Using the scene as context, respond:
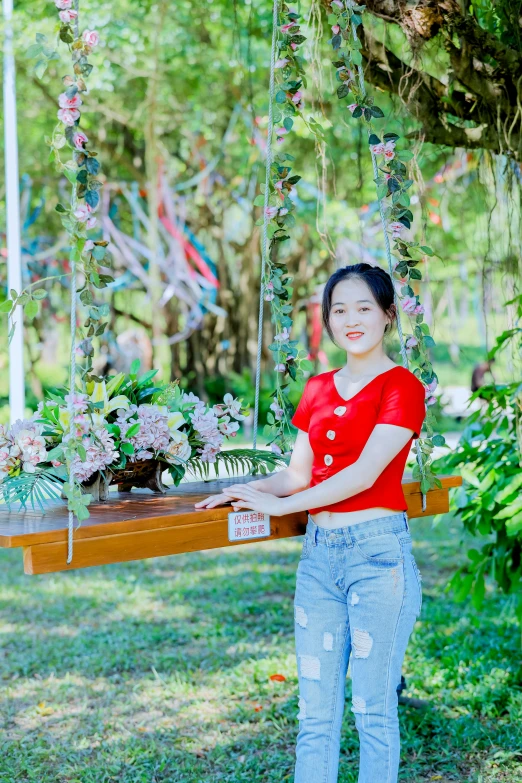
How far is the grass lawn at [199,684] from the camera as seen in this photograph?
3066 millimetres

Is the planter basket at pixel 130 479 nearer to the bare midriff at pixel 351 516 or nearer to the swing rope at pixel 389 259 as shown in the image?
the bare midriff at pixel 351 516

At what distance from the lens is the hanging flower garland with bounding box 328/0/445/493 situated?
8.05 feet

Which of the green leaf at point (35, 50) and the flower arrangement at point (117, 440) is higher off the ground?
the green leaf at point (35, 50)

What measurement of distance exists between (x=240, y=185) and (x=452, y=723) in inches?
404

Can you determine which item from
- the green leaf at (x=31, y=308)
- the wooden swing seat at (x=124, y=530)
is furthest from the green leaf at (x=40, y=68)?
the wooden swing seat at (x=124, y=530)

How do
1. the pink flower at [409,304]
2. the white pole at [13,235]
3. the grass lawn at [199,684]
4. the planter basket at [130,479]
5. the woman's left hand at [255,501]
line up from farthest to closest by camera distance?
the white pole at [13,235] < the grass lawn at [199,684] < the pink flower at [409,304] < the planter basket at [130,479] < the woman's left hand at [255,501]

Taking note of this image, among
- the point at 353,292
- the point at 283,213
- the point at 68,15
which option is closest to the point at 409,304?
the point at 353,292

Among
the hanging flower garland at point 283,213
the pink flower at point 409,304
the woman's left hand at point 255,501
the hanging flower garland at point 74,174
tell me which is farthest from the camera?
the hanging flower garland at point 283,213

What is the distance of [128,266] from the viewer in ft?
41.2

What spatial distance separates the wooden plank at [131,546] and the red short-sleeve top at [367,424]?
0.78 ft

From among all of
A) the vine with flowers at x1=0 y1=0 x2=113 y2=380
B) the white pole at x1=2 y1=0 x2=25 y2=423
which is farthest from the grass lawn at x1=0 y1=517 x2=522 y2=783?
the vine with flowers at x1=0 y1=0 x2=113 y2=380

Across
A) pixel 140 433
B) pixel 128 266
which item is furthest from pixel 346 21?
pixel 128 266

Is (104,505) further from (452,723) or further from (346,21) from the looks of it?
(452,723)

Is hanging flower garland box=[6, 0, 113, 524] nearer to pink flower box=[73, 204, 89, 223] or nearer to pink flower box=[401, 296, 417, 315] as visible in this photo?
pink flower box=[73, 204, 89, 223]
